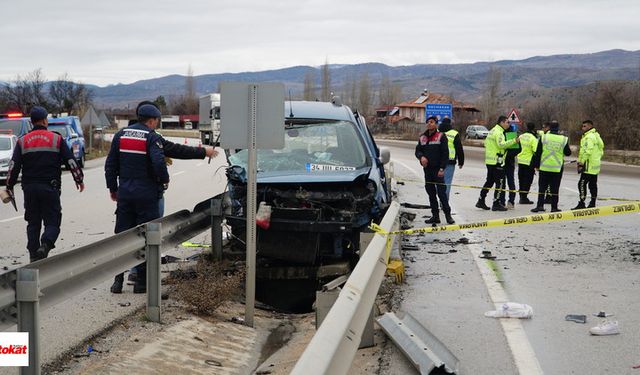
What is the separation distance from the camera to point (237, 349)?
6312 mm

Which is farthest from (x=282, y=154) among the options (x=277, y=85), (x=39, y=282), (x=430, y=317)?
(x=39, y=282)

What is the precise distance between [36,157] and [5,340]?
432cm

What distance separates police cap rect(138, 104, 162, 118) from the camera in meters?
7.57

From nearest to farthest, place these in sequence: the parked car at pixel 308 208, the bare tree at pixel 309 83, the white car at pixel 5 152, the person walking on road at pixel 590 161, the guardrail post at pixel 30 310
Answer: the guardrail post at pixel 30 310
the parked car at pixel 308 208
the person walking on road at pixel 590 161
the white car at pixel 5 152
the bare tree at pixel 309 83

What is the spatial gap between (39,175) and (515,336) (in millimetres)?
5371

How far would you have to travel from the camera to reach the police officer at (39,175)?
841 cm

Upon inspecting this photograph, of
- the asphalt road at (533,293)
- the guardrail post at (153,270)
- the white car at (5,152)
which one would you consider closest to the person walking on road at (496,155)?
the asphalt road at (533,293)

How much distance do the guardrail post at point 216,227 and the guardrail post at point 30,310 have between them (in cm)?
422

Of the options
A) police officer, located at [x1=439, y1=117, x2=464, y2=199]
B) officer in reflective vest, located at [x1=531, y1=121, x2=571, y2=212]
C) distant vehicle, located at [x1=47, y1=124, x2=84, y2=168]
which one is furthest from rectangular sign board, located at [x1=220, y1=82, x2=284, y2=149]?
distant vehicle, located at [x1=47, y1=124, x2=84, y2=168]

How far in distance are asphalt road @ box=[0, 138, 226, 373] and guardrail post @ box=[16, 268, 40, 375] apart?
916mm

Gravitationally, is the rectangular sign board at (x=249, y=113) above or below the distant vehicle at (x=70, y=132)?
above

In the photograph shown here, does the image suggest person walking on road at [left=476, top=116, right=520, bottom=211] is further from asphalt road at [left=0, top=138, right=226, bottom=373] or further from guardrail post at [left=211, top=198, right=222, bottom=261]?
guardrail post at [left=211, top=198, right=222, bottom=261]

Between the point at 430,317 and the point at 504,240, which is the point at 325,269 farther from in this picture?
the point at 504,240

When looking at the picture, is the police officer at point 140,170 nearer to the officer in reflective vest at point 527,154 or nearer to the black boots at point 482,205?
the black boots at point 482,205
